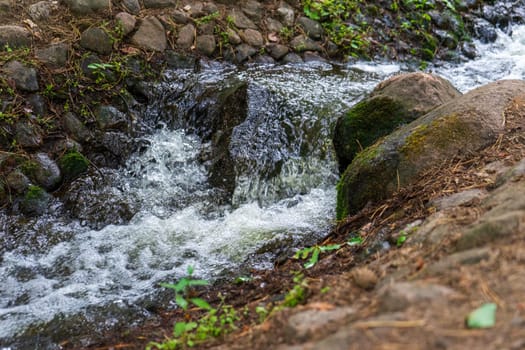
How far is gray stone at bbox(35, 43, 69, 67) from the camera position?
4906mm

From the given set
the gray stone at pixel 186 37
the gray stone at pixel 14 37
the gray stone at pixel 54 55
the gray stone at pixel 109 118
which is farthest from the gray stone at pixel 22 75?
the gray stone at pixel 186 37

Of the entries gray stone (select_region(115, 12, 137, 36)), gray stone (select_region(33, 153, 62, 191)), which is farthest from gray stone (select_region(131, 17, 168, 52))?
gray stone (select_region(33, 153, 62, 191))

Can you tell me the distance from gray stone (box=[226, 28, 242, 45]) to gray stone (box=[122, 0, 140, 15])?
1.20m

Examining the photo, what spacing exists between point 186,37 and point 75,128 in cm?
202

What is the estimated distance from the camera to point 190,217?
429cm

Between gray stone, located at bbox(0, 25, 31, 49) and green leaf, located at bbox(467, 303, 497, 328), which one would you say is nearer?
green leaf, located at bbox(467, 303, 497, 328)

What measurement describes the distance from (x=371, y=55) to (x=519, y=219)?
214 inches

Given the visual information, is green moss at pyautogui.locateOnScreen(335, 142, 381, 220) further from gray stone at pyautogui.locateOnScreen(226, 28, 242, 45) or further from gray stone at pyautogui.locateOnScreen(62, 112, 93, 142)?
gray stone at pyautogui.locateOnScreen(226, 28, 242, 45)

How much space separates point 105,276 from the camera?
11.6 feet

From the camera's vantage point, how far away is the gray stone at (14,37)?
4.86m

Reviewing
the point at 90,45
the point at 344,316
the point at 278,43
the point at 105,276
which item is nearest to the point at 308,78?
the point at 278,43

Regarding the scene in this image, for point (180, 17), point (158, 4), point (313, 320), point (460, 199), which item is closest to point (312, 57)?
point (180, 17)

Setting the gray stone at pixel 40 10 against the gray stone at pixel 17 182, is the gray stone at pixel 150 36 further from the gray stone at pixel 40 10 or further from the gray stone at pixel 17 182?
the gray stone at pixel 17 182

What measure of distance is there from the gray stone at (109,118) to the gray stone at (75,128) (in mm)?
172
